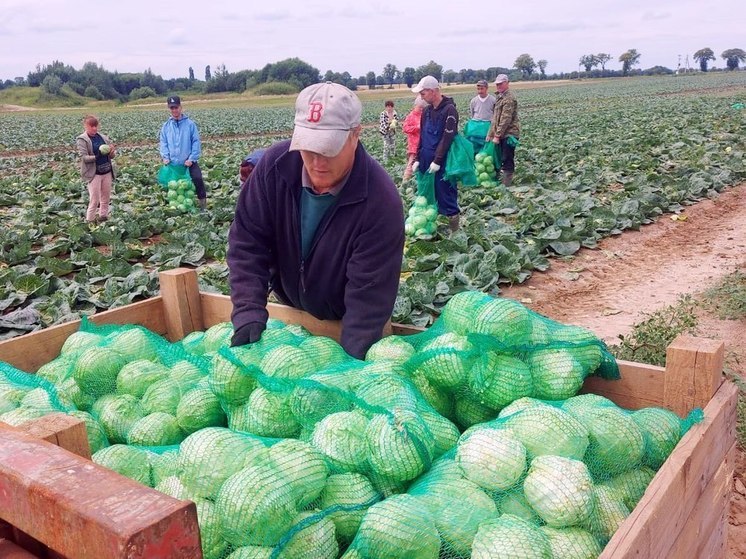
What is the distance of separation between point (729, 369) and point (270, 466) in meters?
4.22

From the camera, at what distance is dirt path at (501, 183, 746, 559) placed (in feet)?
20.8

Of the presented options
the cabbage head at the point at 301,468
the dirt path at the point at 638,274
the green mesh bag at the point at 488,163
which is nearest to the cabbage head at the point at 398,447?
the cabbage head at the point at 301,468

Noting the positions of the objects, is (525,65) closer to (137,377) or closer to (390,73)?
(390,73)

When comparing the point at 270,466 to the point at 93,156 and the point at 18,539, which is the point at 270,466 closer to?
the point at 18,539

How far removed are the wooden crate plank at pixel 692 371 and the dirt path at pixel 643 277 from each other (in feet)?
9.72

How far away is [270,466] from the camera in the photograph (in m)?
1.96

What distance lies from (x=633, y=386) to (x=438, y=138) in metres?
7.23

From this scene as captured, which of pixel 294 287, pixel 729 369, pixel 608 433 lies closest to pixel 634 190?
pixel 729 369

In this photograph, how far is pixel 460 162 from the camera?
9320 millimetres

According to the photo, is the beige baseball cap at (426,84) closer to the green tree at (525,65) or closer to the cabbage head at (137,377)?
the cabbage head at (137,377)

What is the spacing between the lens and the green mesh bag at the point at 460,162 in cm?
931

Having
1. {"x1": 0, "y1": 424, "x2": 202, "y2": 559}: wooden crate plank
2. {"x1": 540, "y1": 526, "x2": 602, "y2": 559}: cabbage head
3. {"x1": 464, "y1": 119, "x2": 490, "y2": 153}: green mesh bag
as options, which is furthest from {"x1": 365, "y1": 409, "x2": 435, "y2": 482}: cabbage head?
{"x1": 464, "y1": 119, "x2": 490, "y2": 153}: green mesh bag

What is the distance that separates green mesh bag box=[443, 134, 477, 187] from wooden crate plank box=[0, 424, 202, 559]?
8.24m

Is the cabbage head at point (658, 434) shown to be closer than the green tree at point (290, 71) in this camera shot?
Yes
